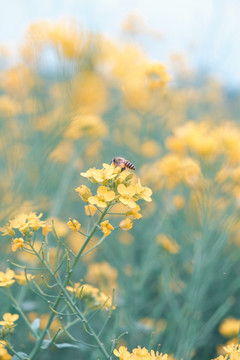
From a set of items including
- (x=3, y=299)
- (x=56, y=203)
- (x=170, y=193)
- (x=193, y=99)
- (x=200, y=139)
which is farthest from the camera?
(x=193, y=99)

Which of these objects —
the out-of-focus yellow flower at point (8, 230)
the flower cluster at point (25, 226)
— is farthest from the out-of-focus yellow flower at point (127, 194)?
the out-of-focus yellow flower at point (8, 230)

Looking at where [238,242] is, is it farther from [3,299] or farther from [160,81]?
[3,299]

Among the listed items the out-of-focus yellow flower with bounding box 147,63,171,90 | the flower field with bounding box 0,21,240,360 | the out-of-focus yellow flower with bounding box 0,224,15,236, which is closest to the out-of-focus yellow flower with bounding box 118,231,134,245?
the flower field with bounding box 0,21,240,360

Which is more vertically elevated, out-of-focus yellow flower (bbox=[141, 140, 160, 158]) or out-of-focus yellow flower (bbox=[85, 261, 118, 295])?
out-of-focus yellow flower (bbox=[141, 140, 160, 158])

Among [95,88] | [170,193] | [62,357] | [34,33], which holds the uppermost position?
[170,193]

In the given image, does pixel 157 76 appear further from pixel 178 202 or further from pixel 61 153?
pixel 178 202

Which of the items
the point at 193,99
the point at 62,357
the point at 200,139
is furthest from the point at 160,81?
the point at 193,99

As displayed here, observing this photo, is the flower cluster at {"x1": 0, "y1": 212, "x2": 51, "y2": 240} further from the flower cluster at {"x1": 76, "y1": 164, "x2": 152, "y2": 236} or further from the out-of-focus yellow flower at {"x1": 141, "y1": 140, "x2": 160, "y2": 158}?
the out-of-focus yellow flower at {"x1": 141, "y1": 140, "x2": 160, "y2": 158}

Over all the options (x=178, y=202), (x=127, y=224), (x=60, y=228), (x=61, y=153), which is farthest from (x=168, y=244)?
(x=127, y=224)
